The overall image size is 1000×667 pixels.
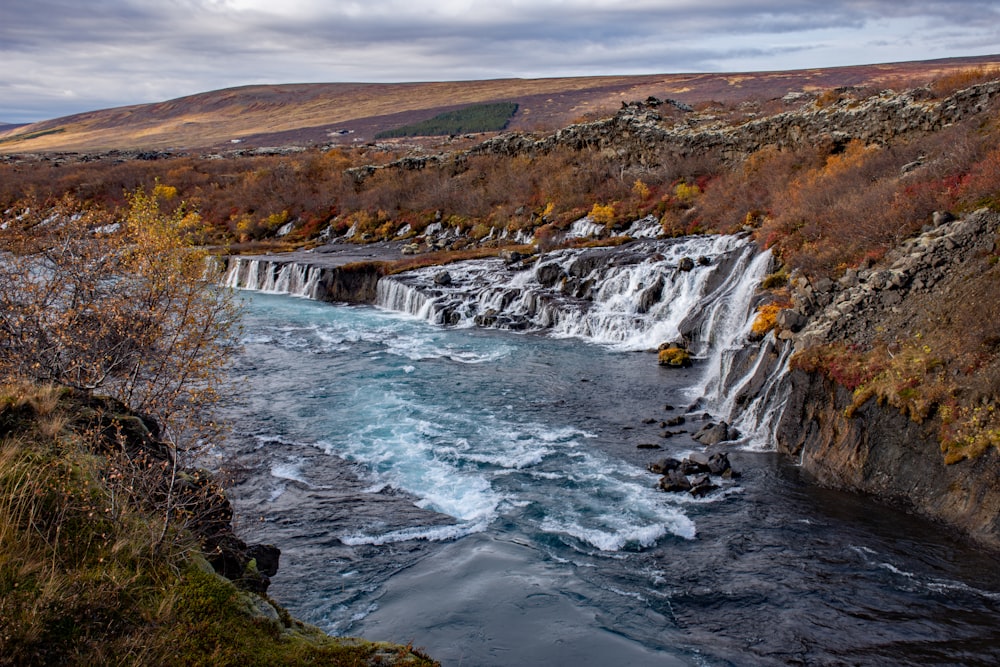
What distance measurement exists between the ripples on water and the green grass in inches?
3806

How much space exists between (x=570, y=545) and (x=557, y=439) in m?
5.58

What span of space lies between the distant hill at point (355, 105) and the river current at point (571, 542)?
82007 millimetres

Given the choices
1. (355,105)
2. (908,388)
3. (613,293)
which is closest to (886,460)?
(908,388)

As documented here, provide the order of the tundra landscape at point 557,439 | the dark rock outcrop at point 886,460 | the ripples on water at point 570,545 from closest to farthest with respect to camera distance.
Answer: the tundra landscape at point 557,439, the ripples on water at point 570,545, the dark rock outcrop at point 886,460

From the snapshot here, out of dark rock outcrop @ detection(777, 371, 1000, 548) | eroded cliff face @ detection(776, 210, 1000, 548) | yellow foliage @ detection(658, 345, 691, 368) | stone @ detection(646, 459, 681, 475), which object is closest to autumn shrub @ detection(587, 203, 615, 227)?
yellow foliage @ detection(658, 345, 691, 368)

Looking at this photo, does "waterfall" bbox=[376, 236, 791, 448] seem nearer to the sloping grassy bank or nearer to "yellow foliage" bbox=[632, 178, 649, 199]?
"yellow foliage" bbox=[632, 178, 649, 199]

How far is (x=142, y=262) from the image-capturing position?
49.8ft

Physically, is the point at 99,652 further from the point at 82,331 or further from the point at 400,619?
the point at 82,331

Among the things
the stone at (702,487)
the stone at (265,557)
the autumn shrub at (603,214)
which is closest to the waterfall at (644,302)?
the stone at (702,487)

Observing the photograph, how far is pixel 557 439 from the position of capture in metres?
18.6

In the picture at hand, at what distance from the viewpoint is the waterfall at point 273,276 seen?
42594 millimetres

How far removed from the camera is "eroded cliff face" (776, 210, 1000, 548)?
44.3 feet

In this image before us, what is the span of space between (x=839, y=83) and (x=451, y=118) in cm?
6411

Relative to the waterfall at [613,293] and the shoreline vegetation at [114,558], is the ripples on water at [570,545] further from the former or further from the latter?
the waterfall at [613,293]
